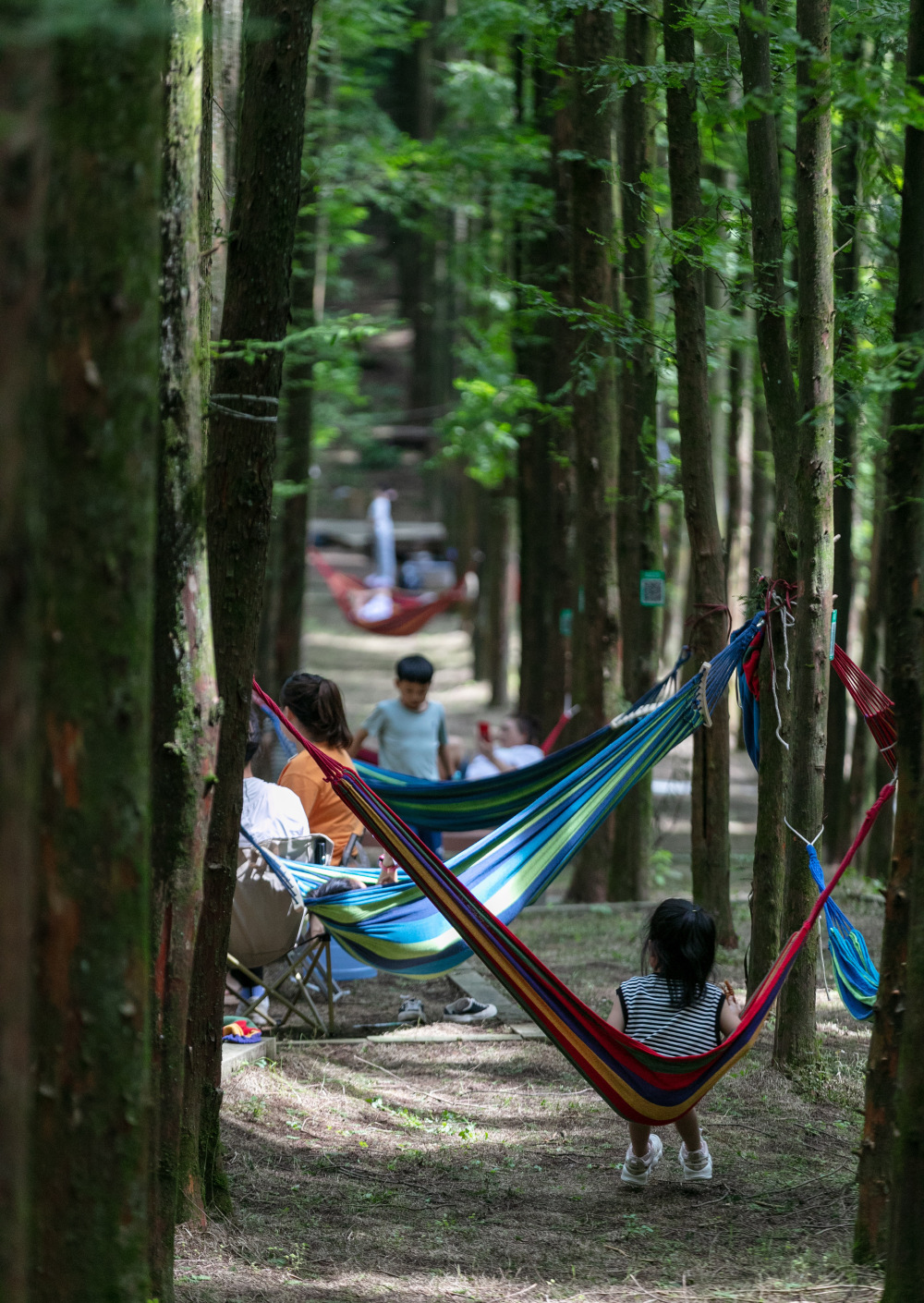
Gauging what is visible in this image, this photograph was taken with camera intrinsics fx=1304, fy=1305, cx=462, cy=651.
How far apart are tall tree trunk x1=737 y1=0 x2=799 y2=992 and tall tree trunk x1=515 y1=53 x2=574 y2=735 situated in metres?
3.34

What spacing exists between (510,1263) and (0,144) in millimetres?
2481

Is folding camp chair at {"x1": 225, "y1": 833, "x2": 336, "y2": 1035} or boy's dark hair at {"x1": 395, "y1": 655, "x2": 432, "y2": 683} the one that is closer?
folding camp chair at {"x1": 225, "y1": 833, "x2": 336, "y2": 1035}

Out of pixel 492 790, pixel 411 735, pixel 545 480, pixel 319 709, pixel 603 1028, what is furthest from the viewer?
pixel 545 480

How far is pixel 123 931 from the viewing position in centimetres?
185

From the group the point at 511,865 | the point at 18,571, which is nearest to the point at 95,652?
the point at 18,571

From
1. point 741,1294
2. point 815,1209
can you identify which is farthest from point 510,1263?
point 815,1209

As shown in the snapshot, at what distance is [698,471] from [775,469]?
0.74 metres

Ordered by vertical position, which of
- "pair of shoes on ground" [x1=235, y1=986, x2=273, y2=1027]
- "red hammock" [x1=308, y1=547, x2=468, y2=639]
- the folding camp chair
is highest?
"red hammock" [x1=308, y1=547, x2=468, y2=639]

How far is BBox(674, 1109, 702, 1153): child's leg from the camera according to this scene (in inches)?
133

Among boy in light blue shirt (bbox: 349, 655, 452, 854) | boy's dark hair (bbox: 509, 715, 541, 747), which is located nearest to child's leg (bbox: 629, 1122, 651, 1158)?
boy in light blue shirt (bbox: 349, 655, 452, 854)

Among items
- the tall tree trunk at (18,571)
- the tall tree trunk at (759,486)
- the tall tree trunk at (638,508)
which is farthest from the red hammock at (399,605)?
the tall tree trunk at (18,571)

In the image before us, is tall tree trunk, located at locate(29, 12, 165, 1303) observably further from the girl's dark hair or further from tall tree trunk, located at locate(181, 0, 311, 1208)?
the girl's dark hair

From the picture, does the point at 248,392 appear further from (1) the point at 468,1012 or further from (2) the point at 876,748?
(2) the point at 876,748

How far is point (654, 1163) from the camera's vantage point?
11.3ft
